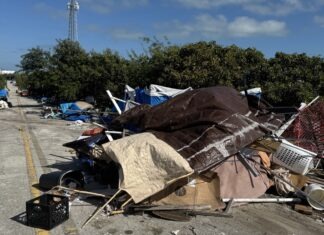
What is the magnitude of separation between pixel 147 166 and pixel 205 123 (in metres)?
1.43

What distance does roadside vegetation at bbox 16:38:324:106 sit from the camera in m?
16.3

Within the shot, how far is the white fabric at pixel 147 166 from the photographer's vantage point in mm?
6953

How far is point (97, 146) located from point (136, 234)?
2.76m

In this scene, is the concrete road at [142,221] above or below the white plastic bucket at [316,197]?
below

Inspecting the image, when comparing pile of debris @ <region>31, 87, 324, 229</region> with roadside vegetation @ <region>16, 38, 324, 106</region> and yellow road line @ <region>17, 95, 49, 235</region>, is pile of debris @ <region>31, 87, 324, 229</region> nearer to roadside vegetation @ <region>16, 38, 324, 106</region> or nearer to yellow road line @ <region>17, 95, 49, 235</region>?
yellow road line @ <region>17, 95, 49, 235</region>

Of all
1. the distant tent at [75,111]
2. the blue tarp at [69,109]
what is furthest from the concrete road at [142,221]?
the blue tarp at [69,109]

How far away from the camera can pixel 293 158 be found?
8609mm

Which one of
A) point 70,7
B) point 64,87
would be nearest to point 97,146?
point 64,87

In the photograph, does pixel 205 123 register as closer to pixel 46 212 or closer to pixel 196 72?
pixel 46 212

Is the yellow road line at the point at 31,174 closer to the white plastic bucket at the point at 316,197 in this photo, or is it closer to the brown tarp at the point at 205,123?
the brown tarp at the point at 205,123

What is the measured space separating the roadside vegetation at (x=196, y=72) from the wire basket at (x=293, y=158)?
5.28 meters

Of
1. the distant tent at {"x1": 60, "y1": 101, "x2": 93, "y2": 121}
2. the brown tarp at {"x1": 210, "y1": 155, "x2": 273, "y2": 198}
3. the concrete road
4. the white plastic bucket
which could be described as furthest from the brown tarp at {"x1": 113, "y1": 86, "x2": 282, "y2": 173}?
the distant tent at {"x1": 60, "y1": 101, "x2": 93, "y2": 121}

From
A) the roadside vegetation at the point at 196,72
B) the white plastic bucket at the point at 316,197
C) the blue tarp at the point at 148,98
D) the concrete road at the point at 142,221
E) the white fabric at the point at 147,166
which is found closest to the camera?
the concrete road at the point at 142,221

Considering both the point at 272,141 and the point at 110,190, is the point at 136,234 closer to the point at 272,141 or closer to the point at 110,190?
the point at 110,190
